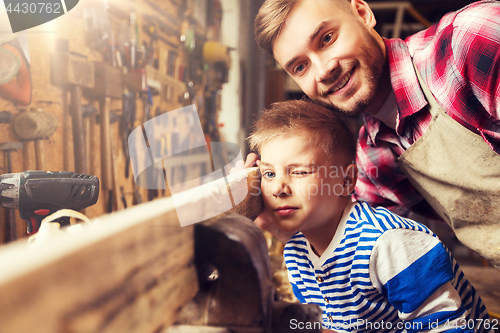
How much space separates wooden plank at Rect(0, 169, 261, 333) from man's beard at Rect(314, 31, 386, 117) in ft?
0.62

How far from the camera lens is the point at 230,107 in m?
0.39

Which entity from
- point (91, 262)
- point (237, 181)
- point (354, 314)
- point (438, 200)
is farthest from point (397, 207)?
point (91, 262)

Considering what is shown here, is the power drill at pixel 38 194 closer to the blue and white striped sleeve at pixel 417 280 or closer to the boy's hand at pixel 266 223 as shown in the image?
the boy's hand at pixel 266 223

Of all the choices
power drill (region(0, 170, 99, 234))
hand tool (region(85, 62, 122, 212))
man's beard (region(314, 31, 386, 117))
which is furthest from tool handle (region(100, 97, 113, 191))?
man's beard (region(314, 31, 386, 117))

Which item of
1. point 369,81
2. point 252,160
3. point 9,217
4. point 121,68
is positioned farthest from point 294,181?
point 121,68

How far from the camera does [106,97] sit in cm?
57

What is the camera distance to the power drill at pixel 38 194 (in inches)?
10.4

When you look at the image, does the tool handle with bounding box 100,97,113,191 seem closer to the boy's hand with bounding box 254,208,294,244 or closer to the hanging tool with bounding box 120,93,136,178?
the hanging tool with bounding box 120,93,136,178

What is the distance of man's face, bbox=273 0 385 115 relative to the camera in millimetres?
315

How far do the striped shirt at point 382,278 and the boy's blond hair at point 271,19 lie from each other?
8.8 inches

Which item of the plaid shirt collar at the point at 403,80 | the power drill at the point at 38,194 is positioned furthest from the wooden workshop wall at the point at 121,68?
the plaid shirt collar at the point at 403,80

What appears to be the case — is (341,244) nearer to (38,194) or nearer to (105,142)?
(38,194)

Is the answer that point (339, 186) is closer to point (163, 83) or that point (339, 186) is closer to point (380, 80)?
point (380, 80)

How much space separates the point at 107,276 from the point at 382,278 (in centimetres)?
27
